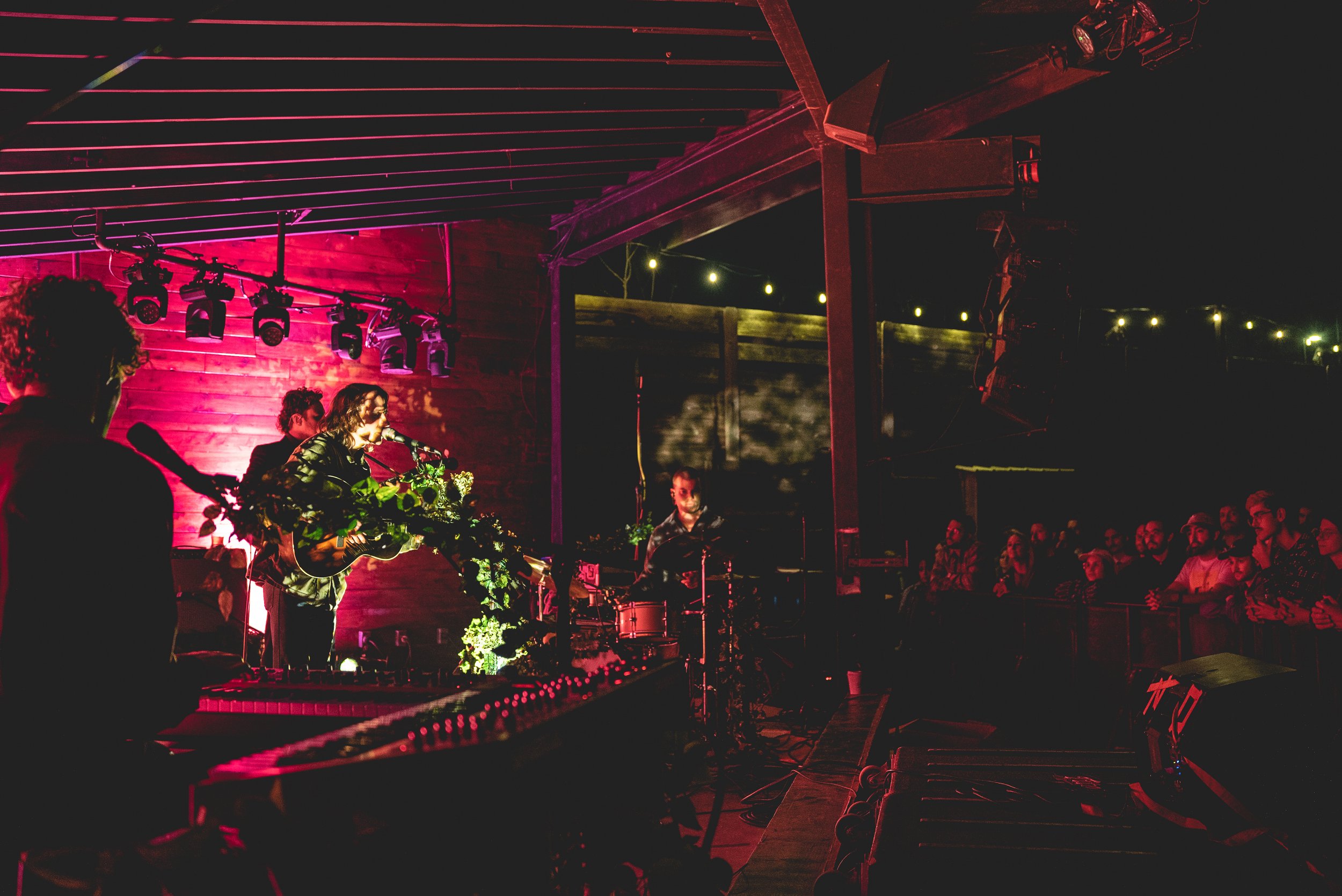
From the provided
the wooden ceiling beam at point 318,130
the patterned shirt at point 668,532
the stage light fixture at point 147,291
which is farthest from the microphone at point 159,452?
the stage light fixture at point 147,291

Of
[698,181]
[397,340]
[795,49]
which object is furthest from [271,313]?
[795,49]

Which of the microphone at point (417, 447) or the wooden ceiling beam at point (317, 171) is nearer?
the microphone at point (417, 447)

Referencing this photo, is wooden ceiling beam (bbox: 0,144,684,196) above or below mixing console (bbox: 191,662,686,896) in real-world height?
above

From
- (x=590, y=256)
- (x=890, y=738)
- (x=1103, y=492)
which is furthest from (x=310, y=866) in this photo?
(x=1103, y=492)

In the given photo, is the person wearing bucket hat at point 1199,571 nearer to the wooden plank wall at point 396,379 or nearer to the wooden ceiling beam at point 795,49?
the wooden ceiling beam at point 795,49

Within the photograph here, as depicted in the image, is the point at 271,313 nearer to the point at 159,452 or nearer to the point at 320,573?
the point at 320,573

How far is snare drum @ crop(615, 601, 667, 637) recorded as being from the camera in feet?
17.4

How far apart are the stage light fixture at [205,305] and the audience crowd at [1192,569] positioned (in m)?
6.37

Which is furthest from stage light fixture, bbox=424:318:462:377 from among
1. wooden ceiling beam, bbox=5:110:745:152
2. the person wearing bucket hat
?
the person wearing bucket hat

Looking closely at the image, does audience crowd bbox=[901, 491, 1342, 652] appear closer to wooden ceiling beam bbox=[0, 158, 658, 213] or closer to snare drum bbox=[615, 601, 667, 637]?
snare drum bbox=[615, 601, 667, 637]

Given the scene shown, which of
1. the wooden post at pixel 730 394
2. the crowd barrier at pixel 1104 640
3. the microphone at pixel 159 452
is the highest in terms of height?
the wooden post at pixel 730 394

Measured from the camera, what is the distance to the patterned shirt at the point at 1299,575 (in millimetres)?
5016

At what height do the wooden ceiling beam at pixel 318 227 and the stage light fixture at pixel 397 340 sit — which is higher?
the wooden ceiling beam at pixel 318 227

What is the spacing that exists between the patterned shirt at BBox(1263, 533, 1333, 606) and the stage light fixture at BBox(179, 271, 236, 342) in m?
7.87
